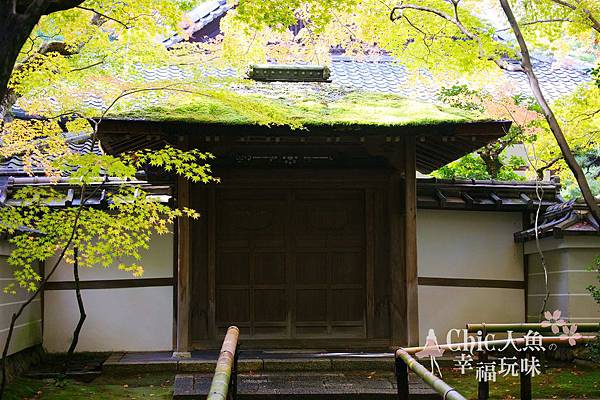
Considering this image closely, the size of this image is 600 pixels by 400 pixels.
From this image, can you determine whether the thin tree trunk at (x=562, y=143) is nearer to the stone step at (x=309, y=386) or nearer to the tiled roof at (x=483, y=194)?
the tiled roof at (x=483, y=194)

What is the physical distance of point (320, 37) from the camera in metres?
16.0

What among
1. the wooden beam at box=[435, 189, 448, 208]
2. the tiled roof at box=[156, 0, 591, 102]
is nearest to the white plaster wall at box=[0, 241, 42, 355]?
the wooden beam at box=[435, 189, 448, 208]

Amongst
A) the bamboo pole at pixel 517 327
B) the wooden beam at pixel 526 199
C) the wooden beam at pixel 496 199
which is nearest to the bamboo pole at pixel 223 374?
the bamboo pole at pixel 517 327

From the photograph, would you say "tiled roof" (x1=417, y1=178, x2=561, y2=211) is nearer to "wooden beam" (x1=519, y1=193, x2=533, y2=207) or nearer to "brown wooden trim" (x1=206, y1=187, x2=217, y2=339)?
"wooden beam" (x1=519, y1=193, x2=533, y2=207)

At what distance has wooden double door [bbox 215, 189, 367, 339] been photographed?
11547 mm

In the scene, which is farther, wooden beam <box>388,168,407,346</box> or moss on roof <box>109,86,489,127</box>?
wooden beam <box>388,168,407,346</box>

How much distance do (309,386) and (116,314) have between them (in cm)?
423

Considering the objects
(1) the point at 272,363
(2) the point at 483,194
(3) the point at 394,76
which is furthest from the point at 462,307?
(3) the point at 394,76

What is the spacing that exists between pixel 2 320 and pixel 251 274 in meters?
3.82

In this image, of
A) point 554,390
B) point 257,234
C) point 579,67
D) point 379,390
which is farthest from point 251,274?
point 579,67

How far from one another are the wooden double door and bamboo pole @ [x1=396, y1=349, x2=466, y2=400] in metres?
5.29

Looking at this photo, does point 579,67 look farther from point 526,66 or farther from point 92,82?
point 92,82

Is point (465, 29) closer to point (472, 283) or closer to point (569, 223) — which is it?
point (569, 223)

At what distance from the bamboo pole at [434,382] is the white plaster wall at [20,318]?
591 cm
